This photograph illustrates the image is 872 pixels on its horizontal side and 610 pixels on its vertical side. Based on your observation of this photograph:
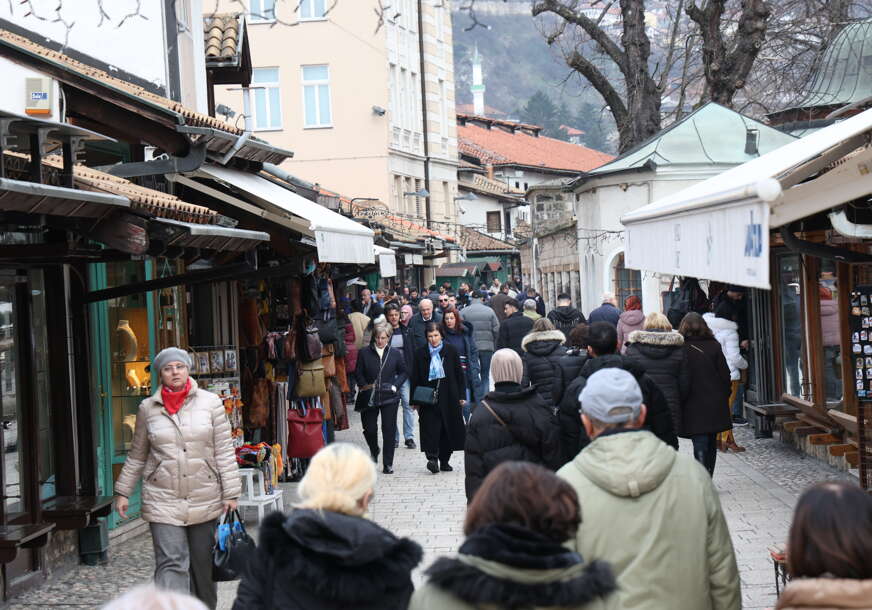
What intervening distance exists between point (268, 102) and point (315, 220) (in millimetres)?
33267

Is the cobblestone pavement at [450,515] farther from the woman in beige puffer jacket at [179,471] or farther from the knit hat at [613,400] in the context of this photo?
the knit hat at [613,400]

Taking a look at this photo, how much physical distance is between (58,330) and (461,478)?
16.9ft

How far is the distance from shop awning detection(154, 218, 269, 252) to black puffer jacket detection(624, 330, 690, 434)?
11.2ft

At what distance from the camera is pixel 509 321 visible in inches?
640

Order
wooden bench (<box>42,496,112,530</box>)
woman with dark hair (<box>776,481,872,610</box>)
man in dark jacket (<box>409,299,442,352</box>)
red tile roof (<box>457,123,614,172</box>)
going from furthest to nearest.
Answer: red tile roof (<box>457,123,614,172</box>)
man in dark jacket (<box>409,299,442,352</box>)
wooden bench (<box>42,496,112,530</box>)
woman with dark hair (<box>776,481,872,610</box>)

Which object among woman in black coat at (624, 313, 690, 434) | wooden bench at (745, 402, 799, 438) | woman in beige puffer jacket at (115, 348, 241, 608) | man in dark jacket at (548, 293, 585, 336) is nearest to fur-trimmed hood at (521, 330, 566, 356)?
woman in black coat at (624, 313, 690, 434)

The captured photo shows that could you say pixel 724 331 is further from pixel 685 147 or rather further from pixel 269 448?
pixel 685 147

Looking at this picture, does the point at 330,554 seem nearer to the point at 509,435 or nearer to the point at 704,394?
the point at 509,435

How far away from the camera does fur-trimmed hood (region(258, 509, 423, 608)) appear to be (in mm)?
3975

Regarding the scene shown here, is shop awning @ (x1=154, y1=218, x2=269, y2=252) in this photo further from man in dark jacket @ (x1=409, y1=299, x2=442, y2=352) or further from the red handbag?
man in dark jacket @ (x1=409, y1=299, x2=442, y2=352)

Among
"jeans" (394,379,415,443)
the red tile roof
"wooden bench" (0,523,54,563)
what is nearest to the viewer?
"wooden bench" (0,523,54,563)

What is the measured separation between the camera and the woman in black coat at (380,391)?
45.9 ft

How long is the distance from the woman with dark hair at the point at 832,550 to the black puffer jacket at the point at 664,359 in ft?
23.2

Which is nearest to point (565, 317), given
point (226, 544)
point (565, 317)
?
point (565, 317)
